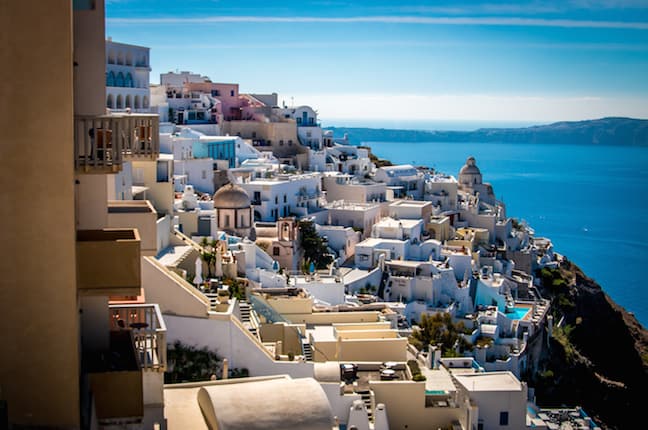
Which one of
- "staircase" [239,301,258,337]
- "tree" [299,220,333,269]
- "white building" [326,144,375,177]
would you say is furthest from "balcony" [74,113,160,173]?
"white building" [326,144,375,177]

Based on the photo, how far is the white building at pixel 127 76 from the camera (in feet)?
129

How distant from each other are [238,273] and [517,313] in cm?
1605

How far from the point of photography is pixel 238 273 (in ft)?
80.2

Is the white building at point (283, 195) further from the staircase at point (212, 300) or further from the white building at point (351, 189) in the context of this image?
the staircase at point (212, 300)

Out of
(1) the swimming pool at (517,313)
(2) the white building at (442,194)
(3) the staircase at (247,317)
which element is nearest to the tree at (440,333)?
(1) the swimming pool at (517,313)

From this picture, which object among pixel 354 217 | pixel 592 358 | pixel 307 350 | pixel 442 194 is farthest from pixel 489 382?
pixel 442 194

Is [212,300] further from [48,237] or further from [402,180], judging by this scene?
[402,180]

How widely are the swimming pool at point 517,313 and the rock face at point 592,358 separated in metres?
1.79

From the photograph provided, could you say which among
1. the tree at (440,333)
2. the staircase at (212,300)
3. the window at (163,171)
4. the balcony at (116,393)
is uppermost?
the window at (163,171)

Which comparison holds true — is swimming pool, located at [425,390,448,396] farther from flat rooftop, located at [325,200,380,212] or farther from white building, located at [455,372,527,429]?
flat rooftop, located at [325,200,380,212]

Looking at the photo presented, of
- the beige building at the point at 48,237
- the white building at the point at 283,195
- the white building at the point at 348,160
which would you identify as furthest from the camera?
the white building at the point at 348,160

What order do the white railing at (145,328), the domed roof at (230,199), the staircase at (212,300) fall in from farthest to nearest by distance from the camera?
the domed roof at (230,199) < the staircase at (212,300) < the white railing at (145,328)

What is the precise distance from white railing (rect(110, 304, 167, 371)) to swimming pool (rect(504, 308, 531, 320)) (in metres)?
28.4

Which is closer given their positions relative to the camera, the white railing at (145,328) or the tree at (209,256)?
the white railing at (145,328)
